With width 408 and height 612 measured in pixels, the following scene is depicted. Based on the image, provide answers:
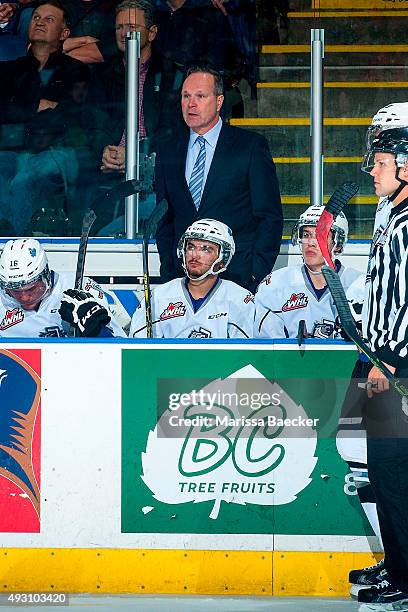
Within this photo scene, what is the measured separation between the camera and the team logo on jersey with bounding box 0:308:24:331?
581 cm

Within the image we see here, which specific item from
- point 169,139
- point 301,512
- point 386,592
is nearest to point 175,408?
point 301,512

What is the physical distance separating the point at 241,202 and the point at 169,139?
704 mm

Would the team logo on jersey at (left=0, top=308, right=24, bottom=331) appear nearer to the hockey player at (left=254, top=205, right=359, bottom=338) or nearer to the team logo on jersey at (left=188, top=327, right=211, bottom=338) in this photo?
the team logo on jersey at (left=188, top=327, right=211, bottom=338)

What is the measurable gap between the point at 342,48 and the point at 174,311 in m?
1.73

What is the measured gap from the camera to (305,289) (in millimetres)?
5949

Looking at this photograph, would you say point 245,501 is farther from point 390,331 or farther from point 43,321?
point 43,321

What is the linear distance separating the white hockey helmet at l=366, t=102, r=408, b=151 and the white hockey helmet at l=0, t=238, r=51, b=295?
1711mm

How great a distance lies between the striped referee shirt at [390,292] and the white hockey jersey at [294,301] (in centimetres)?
124

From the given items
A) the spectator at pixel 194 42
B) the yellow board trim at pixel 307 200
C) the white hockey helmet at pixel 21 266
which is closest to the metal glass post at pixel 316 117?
the yellow board trim at pixel 307 200

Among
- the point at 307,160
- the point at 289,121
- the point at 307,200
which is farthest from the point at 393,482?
the point at 289,121

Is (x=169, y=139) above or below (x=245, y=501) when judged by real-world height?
above

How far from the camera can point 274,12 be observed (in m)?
6.87

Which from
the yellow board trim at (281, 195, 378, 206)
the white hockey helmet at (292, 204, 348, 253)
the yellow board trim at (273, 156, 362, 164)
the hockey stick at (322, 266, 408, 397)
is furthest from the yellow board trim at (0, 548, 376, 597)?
the yellow board trim at (273, 156, 362, 164)

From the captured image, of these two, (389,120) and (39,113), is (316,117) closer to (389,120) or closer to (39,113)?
(39,113)
